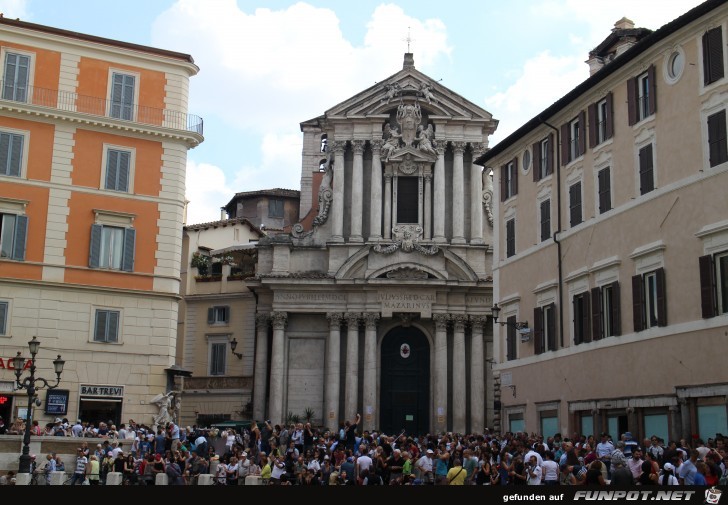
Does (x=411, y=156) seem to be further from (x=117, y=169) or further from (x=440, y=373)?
(x=117, y=169)

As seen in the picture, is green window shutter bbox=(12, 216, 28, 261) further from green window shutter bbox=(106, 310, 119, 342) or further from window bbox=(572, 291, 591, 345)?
window bbox=(572, 291, 591, 345)

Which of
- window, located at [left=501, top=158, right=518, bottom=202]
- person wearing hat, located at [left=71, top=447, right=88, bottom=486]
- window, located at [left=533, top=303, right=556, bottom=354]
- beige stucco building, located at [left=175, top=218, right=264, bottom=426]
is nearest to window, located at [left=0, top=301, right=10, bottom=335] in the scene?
person wearing hat, located at [left=71, top=447, right=88, bottom=486]

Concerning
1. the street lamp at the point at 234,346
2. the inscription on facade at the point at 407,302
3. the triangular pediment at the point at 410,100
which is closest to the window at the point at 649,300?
the inscription on facade at the point at 407,302

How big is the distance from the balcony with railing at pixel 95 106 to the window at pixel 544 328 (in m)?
16.5

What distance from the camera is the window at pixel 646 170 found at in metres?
29.9

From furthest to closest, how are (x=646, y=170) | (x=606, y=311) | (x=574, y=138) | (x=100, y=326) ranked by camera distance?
(x=100, y=326) < (x=574, y=138) < (x=606, y=311) < (x=646, y=170)

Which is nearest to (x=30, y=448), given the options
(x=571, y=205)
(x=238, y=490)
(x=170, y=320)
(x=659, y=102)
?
(x=170, y=320)

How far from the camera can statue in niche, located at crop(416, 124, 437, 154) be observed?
5425 centimetres

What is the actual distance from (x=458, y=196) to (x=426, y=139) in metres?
3.42

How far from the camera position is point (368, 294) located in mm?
52781

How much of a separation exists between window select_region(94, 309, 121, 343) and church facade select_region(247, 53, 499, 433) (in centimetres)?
1243

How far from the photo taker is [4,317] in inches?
1544

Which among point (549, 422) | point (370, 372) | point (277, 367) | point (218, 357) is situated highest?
point (218, 357)

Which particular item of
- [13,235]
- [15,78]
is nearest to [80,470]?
[13,235]
